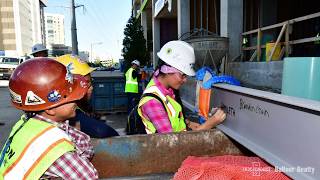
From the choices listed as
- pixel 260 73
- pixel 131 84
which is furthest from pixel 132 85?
pixel 260 73

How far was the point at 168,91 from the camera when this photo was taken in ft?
9.17

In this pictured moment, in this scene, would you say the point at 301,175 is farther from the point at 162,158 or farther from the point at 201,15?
the point at 201,15

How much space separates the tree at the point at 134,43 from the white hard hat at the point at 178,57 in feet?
77.0

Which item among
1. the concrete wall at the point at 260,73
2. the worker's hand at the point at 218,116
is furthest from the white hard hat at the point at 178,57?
the concrete wall at the point at 260,73

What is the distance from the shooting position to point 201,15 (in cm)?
1441

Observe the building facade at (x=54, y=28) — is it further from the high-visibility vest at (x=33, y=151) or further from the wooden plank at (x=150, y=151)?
the high-visibility vest at (x=33, y=151)

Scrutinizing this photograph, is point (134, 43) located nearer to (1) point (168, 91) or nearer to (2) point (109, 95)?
(2) point (109, 95)

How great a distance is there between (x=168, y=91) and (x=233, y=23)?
6.15 m

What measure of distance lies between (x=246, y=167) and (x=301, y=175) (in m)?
0.47

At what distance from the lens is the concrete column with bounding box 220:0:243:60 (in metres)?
8.38

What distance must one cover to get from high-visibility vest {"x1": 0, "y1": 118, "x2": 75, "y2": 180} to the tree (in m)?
24.7

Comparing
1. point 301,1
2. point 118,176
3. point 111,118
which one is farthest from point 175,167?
point 301,1

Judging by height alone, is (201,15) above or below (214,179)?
above

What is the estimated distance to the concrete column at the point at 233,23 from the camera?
838 centimetres
